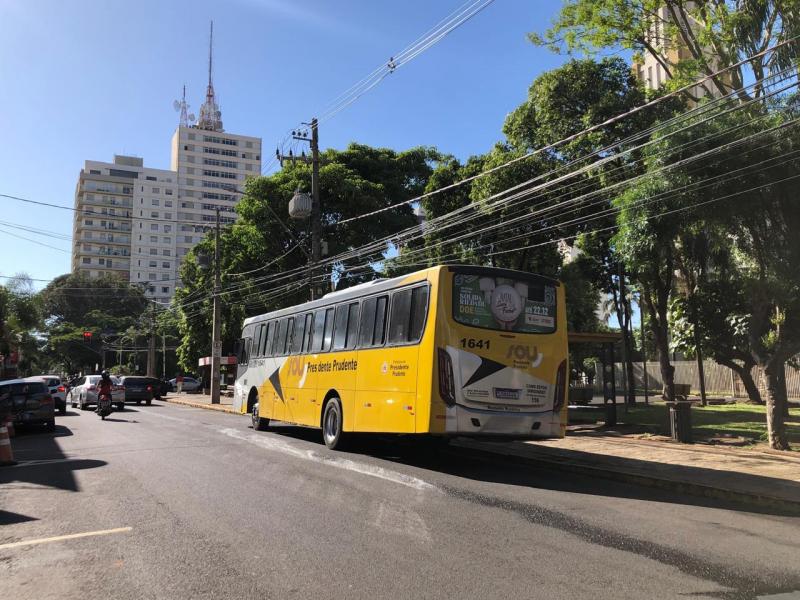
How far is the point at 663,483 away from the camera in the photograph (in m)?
8.91

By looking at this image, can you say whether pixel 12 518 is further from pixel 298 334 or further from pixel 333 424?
pixel 298 334

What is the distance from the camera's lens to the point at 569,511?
23.3 ft

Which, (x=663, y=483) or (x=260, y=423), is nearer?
(x=663, y=483)

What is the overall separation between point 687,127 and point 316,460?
31.4 ft

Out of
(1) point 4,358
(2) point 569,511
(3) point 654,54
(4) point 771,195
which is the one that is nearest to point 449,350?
(2) point 569,511

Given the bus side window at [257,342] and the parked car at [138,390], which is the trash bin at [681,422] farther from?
the parked car at [138,390]

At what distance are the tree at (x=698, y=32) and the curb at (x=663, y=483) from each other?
8.00m

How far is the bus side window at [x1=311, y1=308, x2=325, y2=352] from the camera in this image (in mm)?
13938

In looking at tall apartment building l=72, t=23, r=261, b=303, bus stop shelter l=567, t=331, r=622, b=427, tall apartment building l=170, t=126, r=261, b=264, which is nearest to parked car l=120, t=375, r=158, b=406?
bus stop shelter l=567, t=331, r=622, b=427

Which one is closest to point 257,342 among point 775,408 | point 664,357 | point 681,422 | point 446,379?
point 446,379

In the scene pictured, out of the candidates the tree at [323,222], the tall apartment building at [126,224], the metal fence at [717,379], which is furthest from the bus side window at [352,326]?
the tall apartment building at [126,224]

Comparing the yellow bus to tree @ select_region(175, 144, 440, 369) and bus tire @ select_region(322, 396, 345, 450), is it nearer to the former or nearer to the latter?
bus tire @ select_region(322, 396, 345, 450)

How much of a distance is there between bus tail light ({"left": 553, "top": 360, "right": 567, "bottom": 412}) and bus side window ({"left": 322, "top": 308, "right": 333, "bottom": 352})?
17.0 feet

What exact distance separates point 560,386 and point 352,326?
14.3 feet
